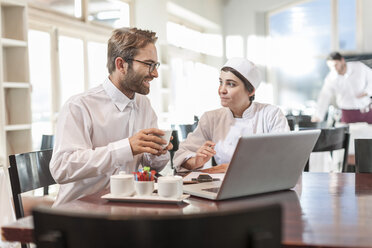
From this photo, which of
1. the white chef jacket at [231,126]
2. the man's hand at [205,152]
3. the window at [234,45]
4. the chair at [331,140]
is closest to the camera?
the man's hand at [205,152]

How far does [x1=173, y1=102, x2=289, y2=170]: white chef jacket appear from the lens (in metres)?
2.42

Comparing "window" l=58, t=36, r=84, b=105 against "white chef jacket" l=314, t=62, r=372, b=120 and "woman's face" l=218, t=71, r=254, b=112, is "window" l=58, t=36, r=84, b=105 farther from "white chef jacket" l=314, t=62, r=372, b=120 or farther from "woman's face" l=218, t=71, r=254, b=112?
"white chef jacket" l=314, t=62, r=372, b=120

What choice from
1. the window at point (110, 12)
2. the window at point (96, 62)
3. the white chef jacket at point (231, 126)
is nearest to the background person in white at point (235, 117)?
the white chef jacket at point (231, 126)

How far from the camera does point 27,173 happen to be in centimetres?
175

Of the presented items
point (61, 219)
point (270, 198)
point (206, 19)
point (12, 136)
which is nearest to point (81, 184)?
point (270, 198)

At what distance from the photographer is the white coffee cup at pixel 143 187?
4.87 feet

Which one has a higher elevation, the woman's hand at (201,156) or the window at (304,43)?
the window at (304,43)

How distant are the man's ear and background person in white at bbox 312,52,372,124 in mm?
5260

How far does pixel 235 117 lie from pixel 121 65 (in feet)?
2.35

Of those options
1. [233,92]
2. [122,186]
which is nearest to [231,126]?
Answer: [233,92]

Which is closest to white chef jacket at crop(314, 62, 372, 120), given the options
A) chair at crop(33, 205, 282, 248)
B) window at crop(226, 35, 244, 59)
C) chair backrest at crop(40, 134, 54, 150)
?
window at crop(226, 35, 244, 59)

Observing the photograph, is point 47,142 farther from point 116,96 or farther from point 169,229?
point 169,229

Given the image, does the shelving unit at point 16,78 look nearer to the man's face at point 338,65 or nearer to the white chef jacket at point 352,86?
the man's face at point 338,65

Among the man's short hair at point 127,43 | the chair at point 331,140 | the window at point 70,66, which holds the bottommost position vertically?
the chair at point 331,140
